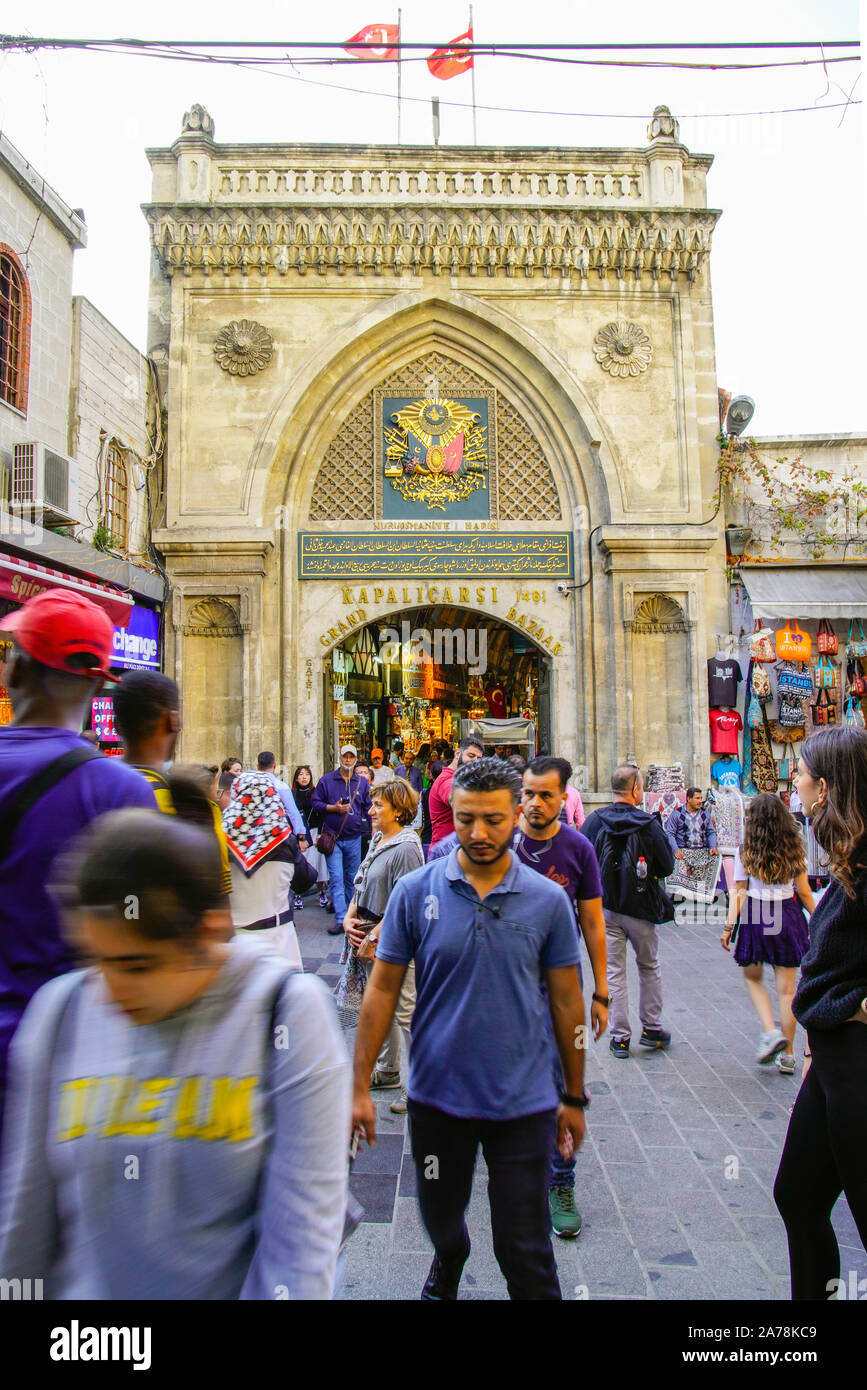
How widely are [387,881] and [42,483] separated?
23.6 ft

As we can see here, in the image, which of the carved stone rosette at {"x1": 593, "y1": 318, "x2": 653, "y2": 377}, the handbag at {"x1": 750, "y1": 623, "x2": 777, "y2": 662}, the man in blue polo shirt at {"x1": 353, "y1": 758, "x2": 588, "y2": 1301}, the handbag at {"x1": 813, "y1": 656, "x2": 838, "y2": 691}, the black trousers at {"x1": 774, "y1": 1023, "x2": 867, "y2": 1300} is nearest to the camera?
the black trousers at {"x1": 774, "y1": 1023, "x2": 867, "y2": 1300}

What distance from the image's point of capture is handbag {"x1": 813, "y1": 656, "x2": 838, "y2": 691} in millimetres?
12570

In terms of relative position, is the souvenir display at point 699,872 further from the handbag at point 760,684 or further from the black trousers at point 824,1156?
the black trousers at point 824,1156

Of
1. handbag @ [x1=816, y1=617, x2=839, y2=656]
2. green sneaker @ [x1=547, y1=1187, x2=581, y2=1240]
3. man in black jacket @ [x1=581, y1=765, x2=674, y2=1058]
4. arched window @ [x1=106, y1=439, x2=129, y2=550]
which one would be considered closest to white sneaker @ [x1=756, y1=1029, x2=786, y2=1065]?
man in black jacket @ [x1=581, y1=765, x2=674, y2=1058]

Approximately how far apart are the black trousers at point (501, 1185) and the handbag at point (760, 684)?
11.1 meters

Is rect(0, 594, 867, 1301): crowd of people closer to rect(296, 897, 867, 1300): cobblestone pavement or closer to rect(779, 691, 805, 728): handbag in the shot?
rect(296, 897, 867, 1300): cobblestone pavement

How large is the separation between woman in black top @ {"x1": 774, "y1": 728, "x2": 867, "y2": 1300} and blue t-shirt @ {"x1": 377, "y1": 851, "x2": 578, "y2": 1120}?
721 mm

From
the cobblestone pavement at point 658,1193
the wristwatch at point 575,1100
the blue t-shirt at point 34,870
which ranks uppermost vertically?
the blue t-shirt at point 34,870

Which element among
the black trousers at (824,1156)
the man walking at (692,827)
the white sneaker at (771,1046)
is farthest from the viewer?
the man walking at (692,827)

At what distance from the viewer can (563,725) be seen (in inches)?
511

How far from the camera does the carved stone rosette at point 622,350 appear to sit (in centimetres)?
1302

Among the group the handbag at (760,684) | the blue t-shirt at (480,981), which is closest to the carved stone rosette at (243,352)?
the handbag at (760,684)
